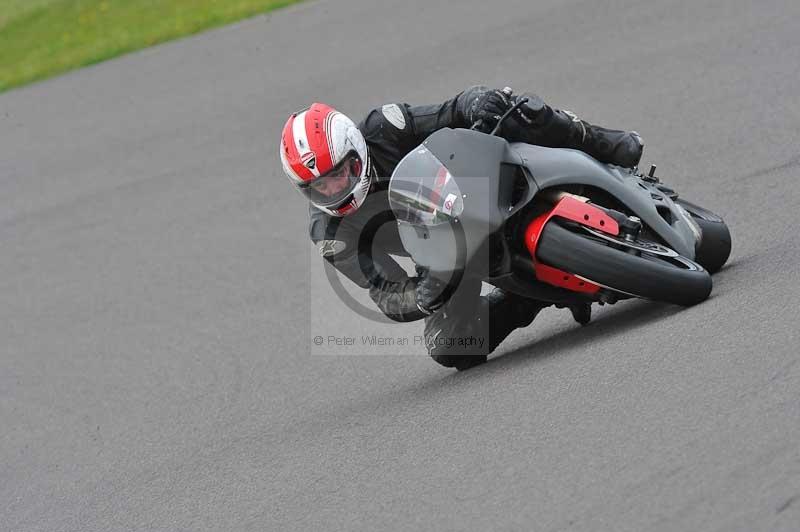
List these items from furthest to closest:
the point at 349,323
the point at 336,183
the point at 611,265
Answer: the point at 349,323 < the point at 336,183 < the point at 611,265

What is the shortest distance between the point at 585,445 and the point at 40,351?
4.70 m

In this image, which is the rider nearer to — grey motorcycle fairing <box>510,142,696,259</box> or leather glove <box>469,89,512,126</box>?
leather glove <box>469,89,512,126</box>

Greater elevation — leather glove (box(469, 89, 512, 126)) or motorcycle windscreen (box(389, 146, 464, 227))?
leather glove (box(469, 89, 512, 126))

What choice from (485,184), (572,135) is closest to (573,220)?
(485,184)

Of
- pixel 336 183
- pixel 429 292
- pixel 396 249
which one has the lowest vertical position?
pixel 396 249

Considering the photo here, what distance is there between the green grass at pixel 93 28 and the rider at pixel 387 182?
8.20 meters

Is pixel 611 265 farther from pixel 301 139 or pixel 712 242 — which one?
pixel 301 139

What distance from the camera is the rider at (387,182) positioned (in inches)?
198

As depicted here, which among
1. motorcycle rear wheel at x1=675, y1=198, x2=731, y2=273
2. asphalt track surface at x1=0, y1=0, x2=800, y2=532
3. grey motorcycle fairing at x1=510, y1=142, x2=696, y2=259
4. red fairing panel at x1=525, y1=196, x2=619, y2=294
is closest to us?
asphalt track surface at x1=0, y1=0, x2=800, y2=532

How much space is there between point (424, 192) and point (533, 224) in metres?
0.45

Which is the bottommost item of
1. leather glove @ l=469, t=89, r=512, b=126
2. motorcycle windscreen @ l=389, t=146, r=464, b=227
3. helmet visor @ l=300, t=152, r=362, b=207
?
helmet visor @ l=300, t=152, r=362, b=207

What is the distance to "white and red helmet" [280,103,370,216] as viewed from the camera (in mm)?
5020

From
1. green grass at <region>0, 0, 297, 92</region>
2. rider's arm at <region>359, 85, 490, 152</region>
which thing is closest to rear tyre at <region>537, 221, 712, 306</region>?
rider's arm at <region>359, 85, 490, 152</region>

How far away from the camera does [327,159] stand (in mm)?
5012
